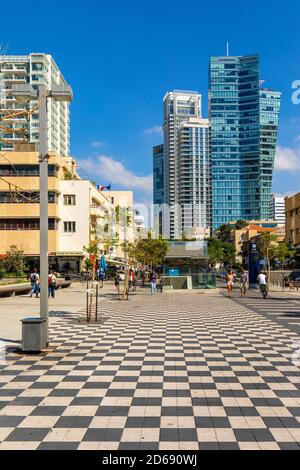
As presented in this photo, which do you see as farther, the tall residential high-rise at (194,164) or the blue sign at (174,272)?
the tall residential high-rise at (194,164)

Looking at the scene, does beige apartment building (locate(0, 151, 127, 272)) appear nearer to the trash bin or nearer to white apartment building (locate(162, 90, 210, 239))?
the trash bin

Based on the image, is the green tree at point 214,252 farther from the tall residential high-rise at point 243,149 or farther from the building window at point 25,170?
the tall residential high-rise at point 243,149

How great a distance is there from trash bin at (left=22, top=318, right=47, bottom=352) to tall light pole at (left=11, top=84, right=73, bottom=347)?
41 cm

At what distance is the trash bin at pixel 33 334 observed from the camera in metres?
10.3

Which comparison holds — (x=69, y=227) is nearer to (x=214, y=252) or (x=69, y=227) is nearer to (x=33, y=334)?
(x=214, y=252)

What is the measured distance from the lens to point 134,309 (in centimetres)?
2075

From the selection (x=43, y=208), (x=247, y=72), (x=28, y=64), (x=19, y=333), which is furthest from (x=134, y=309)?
(x=247, y=72)

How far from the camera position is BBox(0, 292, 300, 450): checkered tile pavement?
5.42 meters

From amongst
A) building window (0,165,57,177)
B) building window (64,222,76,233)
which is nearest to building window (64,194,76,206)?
building window (64,222,76,233)

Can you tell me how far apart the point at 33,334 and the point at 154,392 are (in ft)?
12.9

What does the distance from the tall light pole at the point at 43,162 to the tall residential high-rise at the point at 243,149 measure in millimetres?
155231

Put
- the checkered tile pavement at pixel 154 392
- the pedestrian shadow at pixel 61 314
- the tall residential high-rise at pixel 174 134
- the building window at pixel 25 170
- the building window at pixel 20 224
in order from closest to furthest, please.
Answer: the checkered tile pavement at pixel 154 392
the pedestrian shadow at pixel 61 314
the building window at pixel 25 170
the building window at pixel 20 224
the tall residential high-rise at pixel 174 134

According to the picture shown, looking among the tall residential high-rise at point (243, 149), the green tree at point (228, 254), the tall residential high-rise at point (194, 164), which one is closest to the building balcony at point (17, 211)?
the green tree at point (228, 254)

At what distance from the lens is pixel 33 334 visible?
10344mm
